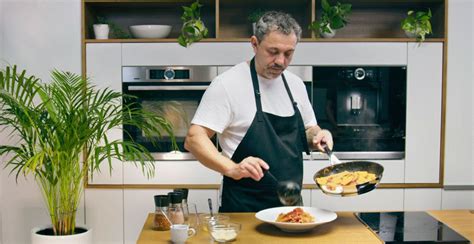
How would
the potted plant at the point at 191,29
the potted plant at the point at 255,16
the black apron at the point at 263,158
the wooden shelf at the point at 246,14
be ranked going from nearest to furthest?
the black apron at the point at 263,158 → the potted plant at the point at 191,29 → the potted plant at the point at 255,16 → the wooden shelf at the point at 246,14

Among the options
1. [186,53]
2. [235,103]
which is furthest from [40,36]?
[235,103]

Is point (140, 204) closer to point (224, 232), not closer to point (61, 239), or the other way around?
point (61, 239)

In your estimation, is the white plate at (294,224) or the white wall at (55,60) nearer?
the white plate at (294,224)

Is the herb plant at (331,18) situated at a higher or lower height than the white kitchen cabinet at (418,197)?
higher

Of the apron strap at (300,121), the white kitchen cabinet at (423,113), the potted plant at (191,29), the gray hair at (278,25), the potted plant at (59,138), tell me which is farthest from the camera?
the white kitchen cabinet at (423,113)

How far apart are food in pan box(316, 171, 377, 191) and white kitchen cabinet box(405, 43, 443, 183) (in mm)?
1571

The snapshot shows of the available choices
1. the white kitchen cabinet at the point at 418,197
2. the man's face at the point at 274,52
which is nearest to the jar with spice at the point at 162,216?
the man's face at the point at 274,52

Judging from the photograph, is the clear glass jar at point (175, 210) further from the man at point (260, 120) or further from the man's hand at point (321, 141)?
the man's hand at point (321, 141)

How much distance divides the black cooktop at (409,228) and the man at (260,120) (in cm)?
37

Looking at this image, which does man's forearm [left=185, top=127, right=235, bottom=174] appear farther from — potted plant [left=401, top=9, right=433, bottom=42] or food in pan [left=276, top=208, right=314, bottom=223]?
potted plant [left=401, top=9, right=433, bottom=42]

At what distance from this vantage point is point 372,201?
366cm

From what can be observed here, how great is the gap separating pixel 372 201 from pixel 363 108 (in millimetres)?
578

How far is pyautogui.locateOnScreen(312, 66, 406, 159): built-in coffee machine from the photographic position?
3645mm

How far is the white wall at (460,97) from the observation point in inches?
142
